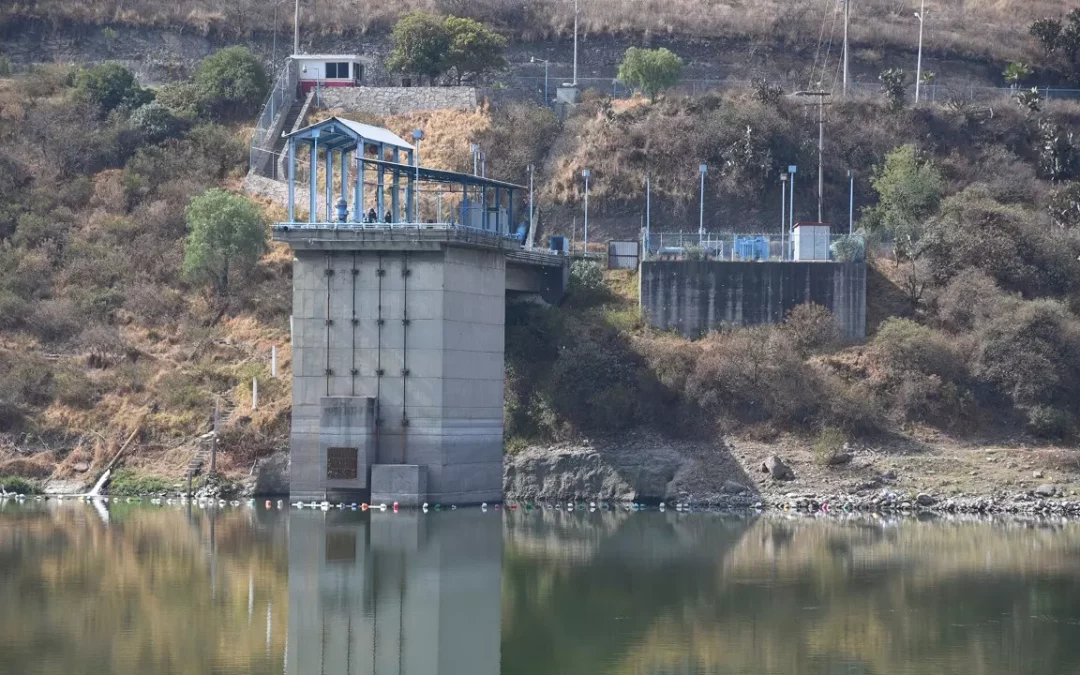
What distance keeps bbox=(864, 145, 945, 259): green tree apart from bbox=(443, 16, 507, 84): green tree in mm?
22005

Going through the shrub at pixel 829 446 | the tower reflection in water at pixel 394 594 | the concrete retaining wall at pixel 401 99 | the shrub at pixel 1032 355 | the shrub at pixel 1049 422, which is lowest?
the tower reflection in water at pixel 394 594

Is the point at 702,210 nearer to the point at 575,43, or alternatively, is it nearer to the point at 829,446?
the point at 575,43

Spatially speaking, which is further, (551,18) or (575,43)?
(551,18)

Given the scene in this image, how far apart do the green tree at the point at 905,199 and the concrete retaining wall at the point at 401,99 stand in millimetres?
20768

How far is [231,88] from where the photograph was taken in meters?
93.1

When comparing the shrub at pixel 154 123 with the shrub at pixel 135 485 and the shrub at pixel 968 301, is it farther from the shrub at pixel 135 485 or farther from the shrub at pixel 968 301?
the shrub at pixel 968 301

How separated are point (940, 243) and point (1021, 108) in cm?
1845

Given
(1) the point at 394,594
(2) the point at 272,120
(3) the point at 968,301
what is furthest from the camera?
(2) the point at 272,120

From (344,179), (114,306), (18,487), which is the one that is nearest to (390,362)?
→ (344,179)

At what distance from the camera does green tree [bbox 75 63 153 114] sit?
9269 cm

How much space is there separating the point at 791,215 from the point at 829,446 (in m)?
17.9

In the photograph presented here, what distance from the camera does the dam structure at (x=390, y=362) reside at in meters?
62.2

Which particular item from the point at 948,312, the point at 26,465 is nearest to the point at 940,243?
the point at 948,312

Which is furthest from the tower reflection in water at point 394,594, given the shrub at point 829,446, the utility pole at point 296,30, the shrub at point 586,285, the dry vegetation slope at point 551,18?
the dry vegetation slope at point 551,18
